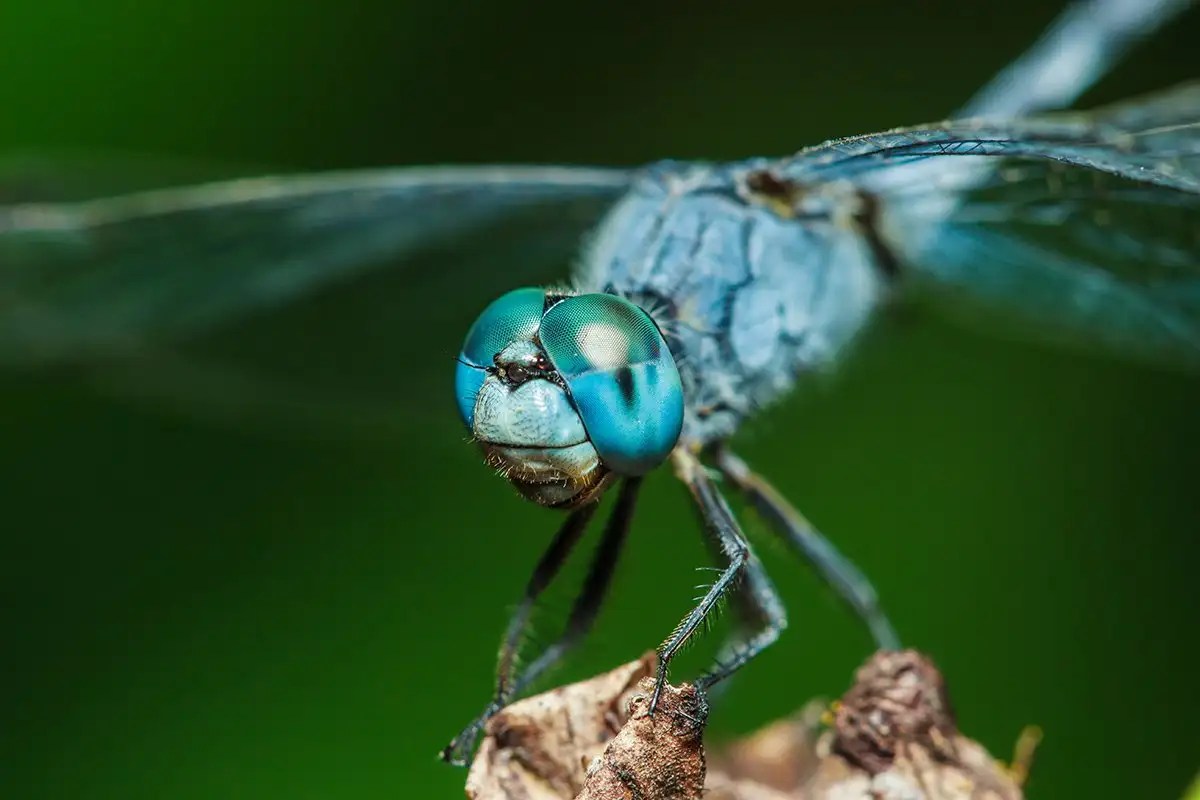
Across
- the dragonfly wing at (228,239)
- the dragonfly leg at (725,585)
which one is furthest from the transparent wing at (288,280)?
the dragonfly leg at (725,585)

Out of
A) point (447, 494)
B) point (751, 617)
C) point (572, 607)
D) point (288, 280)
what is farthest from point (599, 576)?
point (447, 494)

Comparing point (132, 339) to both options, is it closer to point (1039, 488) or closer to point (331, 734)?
point (331, 734)

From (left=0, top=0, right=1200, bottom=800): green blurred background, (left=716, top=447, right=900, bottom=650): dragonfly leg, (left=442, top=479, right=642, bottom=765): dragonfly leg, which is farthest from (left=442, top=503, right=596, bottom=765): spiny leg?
(left=0, top=0, right=1200, bottom=800): green blurred background

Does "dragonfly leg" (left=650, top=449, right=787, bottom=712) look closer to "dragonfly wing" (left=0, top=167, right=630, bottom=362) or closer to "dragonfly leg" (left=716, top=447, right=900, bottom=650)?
"dragonfly leg" (left=716, top=447, right=900, bottom=650)

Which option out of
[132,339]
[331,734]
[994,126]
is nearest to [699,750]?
[994,126]

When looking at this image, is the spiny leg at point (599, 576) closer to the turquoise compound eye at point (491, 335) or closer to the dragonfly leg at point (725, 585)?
the dragonfly leg at point (725, 585)

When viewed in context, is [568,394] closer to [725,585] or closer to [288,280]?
[725,585]
